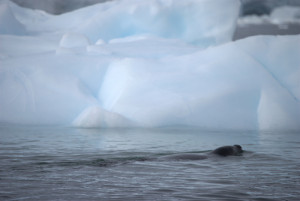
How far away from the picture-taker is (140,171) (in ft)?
13.8

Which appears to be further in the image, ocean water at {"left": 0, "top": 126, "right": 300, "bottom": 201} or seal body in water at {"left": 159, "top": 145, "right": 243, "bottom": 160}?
seal body in water at {"left": 159, "top": 145, "right": 243, "bottom": 160}

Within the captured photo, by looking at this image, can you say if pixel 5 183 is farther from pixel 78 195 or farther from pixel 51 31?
pixel 51 31

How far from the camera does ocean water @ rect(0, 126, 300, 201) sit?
3.07 m

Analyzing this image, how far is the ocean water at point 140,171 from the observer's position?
307 cm

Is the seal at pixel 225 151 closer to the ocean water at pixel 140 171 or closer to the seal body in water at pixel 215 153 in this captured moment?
the seal body in water at pixel 215 153

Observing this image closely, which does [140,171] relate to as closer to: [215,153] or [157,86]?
[215,153]

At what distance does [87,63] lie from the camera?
1234cm

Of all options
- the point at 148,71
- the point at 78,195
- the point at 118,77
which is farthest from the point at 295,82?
the point at 78,195

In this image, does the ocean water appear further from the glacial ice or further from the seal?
the glacial ice

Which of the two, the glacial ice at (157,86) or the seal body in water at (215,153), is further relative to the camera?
the glacial ice at (157,86)

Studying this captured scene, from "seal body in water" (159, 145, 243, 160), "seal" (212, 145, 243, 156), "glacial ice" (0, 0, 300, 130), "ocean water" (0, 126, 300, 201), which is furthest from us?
"glacial ice" (0, 0, 300, 130)

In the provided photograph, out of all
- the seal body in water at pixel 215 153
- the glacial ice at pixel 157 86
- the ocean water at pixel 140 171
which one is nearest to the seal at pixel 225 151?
the seal body in water at pixel 215 153

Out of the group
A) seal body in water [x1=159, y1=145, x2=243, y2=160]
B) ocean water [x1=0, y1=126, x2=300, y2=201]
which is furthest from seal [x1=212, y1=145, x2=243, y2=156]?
ocean water [x1=0, y1=126, x2=300, y2=201]

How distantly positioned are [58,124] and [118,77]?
2.38m
